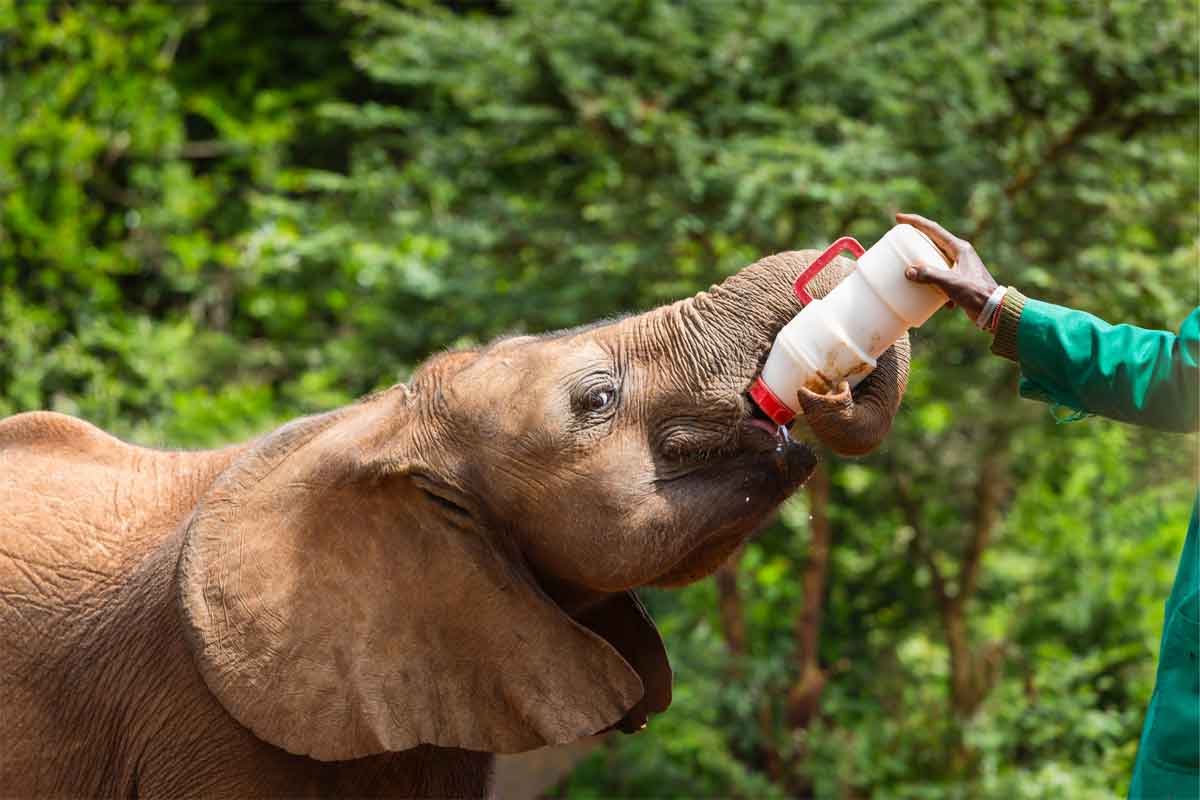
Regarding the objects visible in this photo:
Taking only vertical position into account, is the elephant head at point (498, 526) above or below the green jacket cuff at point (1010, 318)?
below

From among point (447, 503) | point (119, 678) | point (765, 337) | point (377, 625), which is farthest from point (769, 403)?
point (119, 678)

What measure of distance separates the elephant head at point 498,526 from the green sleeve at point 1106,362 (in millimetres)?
250

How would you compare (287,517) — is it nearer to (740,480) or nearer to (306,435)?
(306,435)

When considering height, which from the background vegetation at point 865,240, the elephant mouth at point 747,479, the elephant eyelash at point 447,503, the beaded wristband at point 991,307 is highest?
the beaded wristband at point 991,307

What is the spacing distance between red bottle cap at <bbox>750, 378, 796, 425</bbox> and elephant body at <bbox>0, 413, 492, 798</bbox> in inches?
40.6

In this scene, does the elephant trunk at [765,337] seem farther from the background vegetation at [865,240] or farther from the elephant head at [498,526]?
the background vegetation at [865,240]

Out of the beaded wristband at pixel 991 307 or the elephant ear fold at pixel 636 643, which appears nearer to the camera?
the beaded wristband at pixel 991 307

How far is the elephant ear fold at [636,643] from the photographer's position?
11.5 ft

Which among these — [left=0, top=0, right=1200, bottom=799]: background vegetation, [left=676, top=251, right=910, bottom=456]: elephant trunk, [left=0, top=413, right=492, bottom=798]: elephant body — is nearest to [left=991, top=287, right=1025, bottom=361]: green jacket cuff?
[left=676, top=251, right=910, bottom=456]: elephant trunk

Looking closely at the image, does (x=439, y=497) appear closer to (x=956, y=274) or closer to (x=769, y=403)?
(x=769, y=403)

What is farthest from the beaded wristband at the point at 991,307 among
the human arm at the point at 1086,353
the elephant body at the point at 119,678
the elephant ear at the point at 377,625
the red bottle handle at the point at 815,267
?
the elephant body at the point at 119,678

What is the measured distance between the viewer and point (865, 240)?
7457mm

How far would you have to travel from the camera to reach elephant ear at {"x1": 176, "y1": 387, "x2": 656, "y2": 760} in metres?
3.26

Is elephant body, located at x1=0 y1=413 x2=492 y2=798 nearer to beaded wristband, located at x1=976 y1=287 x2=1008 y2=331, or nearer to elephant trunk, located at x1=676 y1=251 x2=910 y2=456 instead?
elephant trunk, located at x1=676 y1=251 x2=910 y2=456
